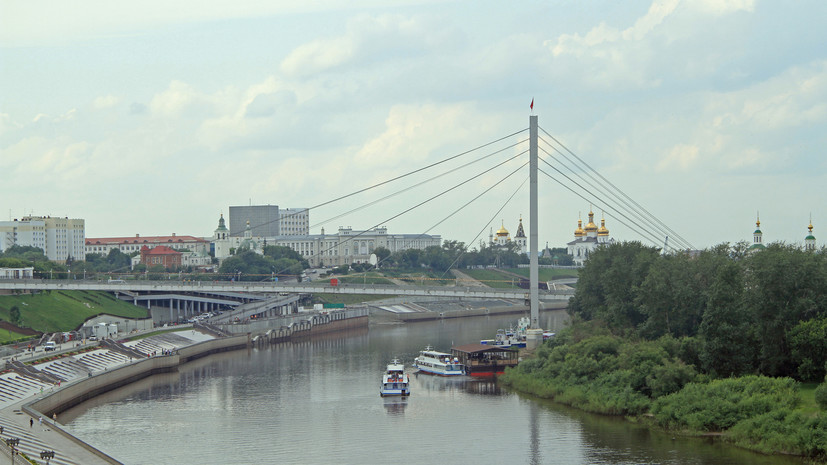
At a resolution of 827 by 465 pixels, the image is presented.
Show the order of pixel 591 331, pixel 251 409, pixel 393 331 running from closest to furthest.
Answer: pixel 251 409, pixel 591 331, pixel 393 331

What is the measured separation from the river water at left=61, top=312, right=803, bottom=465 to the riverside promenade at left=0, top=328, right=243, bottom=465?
2.89 ft

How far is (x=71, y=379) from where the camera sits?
142ft

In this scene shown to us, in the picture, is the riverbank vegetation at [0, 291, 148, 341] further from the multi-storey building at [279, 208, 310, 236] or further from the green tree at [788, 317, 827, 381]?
the multi-storey building at [279, 208, 310, 236]

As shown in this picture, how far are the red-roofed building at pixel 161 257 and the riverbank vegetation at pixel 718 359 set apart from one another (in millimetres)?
89580

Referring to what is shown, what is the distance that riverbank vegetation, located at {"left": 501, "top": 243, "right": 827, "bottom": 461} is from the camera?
30938 millimetres

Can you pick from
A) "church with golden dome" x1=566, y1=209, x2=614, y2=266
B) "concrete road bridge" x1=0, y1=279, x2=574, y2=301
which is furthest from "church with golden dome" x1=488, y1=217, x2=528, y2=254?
"concrete road bridge" x1=0, y1=279, x2=574, y2=301

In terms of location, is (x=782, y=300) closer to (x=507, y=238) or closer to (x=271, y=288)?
(x=271, y=288)

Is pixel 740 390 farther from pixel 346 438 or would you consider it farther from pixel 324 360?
pixel 324 360

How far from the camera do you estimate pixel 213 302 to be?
83.1 m

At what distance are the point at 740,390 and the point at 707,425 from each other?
1.62m

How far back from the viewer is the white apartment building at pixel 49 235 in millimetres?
134750

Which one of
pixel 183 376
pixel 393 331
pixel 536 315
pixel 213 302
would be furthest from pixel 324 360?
pixel 213 302

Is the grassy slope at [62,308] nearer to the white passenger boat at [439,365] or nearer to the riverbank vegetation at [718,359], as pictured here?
the white passenger boat at [439,365]

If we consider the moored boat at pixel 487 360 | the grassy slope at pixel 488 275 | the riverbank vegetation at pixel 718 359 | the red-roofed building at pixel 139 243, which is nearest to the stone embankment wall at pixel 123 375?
the moored boat at pixel 487 360
